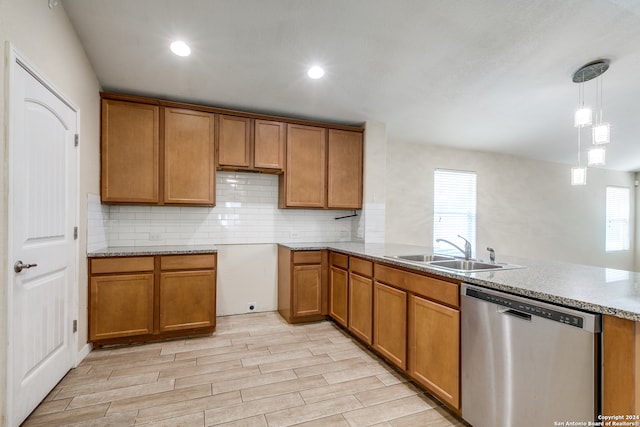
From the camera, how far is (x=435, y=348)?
202cm

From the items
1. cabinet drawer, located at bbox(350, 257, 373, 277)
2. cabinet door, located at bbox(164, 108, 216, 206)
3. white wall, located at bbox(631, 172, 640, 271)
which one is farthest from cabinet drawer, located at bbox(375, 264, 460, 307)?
white wall, located at bbox(631, 172, 640, 271)

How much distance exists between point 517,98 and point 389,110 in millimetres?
1490

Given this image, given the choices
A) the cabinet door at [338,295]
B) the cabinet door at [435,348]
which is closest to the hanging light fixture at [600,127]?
the cabinet door at [435,348]

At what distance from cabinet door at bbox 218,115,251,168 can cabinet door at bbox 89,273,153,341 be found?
1.48m

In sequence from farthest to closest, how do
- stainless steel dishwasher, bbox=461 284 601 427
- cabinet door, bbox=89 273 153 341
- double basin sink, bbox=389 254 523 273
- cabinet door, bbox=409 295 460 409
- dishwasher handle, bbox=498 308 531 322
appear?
cabinet door, bbox=89 273 153 341
double basin sink, bbox=389 254 523 273
cabinet door, bbox=409 295 460 409
dishwasher handle, bbox=498 308 531 322
stainless steel dishwasher, bbox=461 284 601 427

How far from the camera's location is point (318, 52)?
8.82 feet

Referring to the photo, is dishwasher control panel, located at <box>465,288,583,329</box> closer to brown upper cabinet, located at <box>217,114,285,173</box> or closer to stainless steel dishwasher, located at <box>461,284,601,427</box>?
stainless steel dishwasher, located at <box>461,284,601,427</box>

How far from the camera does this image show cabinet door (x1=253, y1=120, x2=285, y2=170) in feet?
11.8

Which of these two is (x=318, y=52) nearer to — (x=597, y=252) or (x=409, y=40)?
(x=409, y=40)

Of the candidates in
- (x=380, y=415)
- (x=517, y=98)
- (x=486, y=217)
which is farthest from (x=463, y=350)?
(x=486, y=217)

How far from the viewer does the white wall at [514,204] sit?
4.87 m

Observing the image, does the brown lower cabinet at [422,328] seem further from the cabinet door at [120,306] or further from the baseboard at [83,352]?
the baseboard at [83,352]

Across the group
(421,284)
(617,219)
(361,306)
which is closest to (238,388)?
(361,306)

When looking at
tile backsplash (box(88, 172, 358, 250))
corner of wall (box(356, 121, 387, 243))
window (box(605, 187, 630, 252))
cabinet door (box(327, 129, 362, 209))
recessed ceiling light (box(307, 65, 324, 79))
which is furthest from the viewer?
window (box(605, 187, 630, 252))
